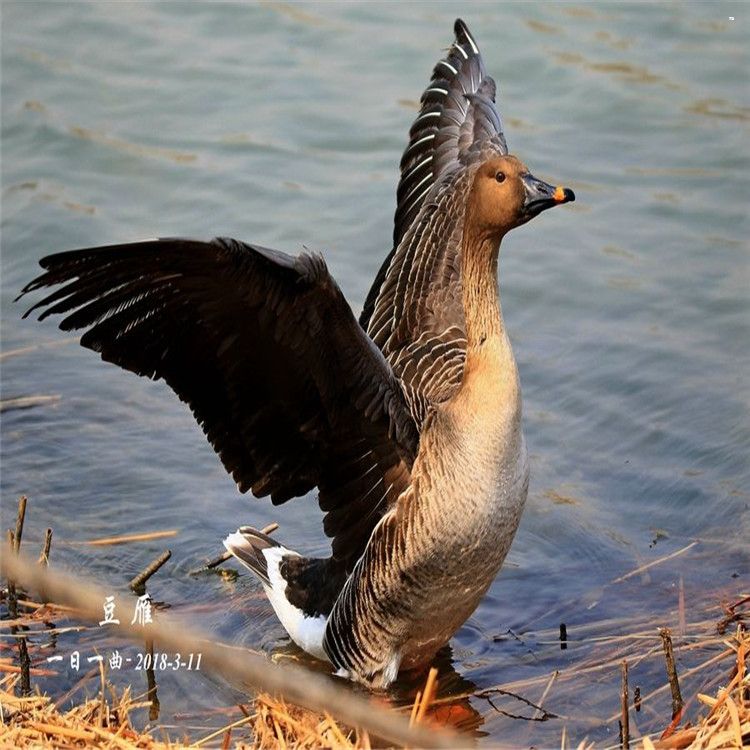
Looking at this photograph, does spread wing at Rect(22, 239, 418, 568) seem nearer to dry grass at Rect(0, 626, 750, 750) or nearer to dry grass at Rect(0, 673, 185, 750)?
dry grass at Rect(0, 626, 750, 750)

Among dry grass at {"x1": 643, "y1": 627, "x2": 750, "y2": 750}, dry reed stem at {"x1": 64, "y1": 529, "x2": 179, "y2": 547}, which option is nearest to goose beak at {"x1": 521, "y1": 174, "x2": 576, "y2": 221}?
dry grass at {"x1": 643, "y1": 627, "x2": 750, "y2": 750}

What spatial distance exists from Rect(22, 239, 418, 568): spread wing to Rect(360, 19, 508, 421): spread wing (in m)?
0.35

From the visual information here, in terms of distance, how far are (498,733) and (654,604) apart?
1457mm

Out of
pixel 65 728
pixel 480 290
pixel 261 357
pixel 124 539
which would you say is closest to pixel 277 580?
pixel 124 539

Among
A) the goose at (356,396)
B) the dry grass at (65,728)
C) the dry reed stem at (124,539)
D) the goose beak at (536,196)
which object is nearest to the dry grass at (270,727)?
the dry grass at (65,728)

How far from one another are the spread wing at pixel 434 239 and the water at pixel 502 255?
1472mm

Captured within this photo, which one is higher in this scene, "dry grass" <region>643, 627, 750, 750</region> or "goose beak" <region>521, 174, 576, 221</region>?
"goose beak" <region>521, 174, 576, 221</region>

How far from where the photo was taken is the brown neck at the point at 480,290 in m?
5.80

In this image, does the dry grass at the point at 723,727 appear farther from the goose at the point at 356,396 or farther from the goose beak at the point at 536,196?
the goose beak at the point at 536,196

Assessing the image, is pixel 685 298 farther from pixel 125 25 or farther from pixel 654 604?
pixel 125 25

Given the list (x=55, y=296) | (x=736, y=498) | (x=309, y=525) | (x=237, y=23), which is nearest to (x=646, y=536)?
(x=736, y=498)

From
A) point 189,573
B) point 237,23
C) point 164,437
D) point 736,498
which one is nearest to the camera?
point 189,573

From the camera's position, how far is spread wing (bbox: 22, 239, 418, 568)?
4.99 meters

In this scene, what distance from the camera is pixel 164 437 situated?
29.2 ft
